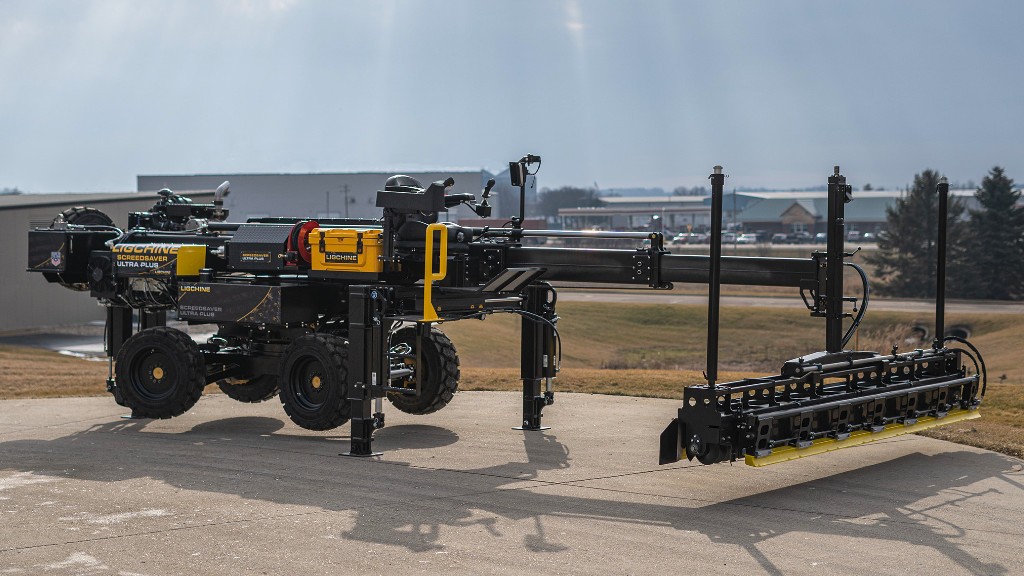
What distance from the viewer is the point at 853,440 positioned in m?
10.7

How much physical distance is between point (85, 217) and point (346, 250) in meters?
5.05

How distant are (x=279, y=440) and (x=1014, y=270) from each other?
50.2 metres

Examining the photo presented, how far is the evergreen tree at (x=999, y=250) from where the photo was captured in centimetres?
5625

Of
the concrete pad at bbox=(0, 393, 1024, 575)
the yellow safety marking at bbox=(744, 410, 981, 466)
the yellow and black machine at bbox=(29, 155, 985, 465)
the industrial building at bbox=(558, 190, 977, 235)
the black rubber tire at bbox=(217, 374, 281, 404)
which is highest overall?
the industrial building at bbox=(558, 190, 977, 235)

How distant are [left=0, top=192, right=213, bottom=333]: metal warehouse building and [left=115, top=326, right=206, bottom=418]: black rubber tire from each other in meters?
24.4

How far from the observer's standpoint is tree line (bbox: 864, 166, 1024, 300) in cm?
5644

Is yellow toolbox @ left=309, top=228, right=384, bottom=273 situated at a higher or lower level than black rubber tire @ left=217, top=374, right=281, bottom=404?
higher

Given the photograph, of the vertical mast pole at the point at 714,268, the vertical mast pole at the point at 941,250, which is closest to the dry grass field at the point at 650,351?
the vertical mast pole at the point at 941,250

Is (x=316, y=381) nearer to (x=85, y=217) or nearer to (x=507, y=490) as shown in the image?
(x=507, y=490)

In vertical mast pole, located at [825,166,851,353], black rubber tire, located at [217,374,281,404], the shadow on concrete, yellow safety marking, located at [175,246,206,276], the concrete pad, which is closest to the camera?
the concrete pad

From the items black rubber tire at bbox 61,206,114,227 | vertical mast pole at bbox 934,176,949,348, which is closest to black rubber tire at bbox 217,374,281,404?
black rubber tire at bbox 61,206,114,227

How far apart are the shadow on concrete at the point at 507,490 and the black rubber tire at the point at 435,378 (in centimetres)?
77

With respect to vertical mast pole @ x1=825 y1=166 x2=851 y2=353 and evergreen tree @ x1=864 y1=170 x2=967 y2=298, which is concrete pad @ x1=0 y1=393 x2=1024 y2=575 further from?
evergreen tree @ x1=864 y1=170 x2=967 y2=298

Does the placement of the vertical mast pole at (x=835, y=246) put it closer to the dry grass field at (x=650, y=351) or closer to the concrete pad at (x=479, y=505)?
the concrete pad at (x=479, y=505)
